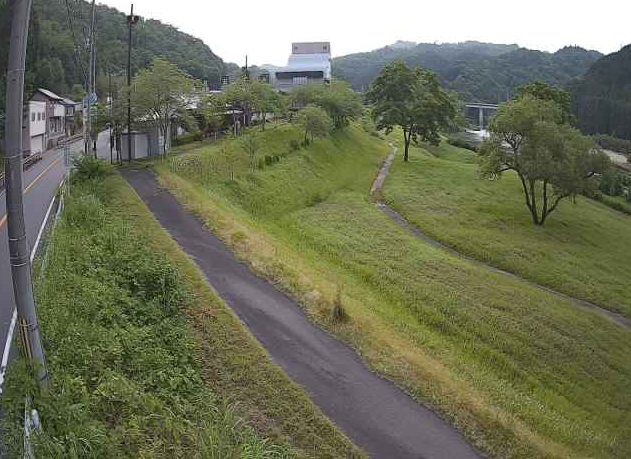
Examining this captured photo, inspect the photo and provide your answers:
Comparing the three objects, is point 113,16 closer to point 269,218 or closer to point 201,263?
point 269,218

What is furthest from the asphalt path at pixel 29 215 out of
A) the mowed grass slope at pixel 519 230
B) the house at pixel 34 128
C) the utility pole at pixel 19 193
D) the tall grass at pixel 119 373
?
the mowed grass slope at pixel 519 230

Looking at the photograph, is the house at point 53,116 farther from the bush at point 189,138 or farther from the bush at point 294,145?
the bush at point 294,145

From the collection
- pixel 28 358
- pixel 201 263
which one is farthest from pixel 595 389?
pixel 28 358

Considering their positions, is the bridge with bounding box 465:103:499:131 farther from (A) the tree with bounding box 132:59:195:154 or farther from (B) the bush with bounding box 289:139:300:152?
(A) the tree with bounding box 132:59:195:154

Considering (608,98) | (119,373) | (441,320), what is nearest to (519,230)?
(441,320)

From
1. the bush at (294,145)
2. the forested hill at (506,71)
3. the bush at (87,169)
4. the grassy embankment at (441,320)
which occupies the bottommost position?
the grassy embankment at (441,320)

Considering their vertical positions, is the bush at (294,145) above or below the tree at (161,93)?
below
